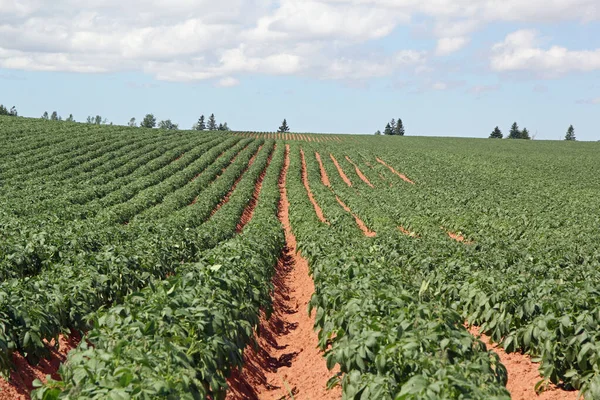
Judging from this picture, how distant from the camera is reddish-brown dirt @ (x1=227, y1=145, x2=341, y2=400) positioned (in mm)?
8023

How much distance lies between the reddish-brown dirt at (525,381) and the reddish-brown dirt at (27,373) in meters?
5.87

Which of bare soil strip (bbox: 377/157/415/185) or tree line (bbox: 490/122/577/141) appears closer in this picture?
bare soil strip (bbox: 377/157/415/185)

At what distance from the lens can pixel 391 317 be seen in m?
6.75

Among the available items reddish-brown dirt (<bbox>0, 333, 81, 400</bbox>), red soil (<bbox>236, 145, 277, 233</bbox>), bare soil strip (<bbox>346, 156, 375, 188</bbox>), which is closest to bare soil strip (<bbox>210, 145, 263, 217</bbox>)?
red soil (<bbox>236, 145, 277, 233</bbox>)

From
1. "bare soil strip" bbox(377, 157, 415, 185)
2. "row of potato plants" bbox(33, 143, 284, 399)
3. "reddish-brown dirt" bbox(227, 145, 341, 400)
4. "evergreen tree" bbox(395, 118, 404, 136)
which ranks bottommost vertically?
"reddish-brown dirt" bbox(227, 145, 341, 400)

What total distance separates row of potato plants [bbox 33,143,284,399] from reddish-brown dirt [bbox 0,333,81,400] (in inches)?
37.2

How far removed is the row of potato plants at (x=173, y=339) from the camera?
4.66 meters

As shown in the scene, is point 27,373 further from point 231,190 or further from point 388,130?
point 388,130

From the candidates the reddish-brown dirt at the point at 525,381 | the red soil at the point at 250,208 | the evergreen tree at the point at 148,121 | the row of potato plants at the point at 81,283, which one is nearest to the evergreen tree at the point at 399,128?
the evergreen tree at the point at 148,121

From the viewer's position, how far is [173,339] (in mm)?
5977

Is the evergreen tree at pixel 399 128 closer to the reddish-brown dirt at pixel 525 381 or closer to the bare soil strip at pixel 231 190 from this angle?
the bare soil strip at pixel 231 190

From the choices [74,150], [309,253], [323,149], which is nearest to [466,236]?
[309,253]

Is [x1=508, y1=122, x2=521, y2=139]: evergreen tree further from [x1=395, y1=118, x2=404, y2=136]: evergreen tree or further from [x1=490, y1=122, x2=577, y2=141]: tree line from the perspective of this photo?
[x1=395, y1=118, x2=404, y2=136]: evergreen tree

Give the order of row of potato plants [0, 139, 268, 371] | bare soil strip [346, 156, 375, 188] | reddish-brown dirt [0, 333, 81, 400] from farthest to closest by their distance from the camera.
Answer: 1. bare soil strip [346, 156, 375, 188]
2. row of potato plants [0, 139, 268, 371]
3. reddish-brown dirt [0, 333, 81, 400]
